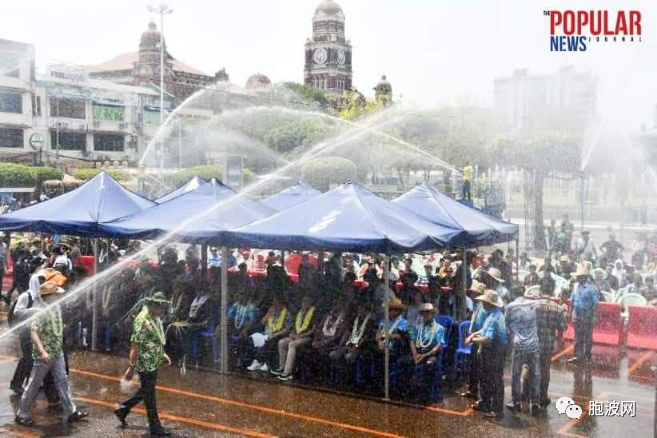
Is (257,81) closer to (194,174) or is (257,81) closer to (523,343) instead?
(194,174)

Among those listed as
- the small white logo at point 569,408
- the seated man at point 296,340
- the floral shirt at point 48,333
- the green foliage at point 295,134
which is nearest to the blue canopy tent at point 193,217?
the seated man at point 296,340

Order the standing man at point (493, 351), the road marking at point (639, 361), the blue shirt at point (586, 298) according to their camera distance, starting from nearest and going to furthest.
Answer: the standing man at point (493, 351) → the blue shirt at point (586, 298) → the road marking at point (639, 361)

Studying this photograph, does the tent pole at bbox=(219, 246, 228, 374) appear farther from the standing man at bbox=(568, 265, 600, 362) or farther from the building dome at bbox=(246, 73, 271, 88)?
the building dome at bbox=(246, 73, 271, 88)

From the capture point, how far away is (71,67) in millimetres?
61562

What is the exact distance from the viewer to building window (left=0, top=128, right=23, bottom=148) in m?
54.7

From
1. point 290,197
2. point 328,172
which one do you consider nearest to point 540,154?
point 290,197

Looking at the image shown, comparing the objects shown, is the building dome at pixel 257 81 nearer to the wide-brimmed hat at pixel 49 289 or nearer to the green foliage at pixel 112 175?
the green foliage at pixel 112 175

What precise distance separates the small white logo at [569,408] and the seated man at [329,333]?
10.1ft

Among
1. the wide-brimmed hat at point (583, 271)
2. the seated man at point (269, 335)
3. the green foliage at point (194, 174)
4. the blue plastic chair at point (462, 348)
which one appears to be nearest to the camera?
the blue plastic chair at point (462, 348)

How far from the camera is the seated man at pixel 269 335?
423 inches

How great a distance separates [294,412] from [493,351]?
262 centimetres

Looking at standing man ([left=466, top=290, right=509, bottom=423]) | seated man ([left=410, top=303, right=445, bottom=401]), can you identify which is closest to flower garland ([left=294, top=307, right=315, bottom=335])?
seated man ([left=410, top=303, right=445, bottom=401])

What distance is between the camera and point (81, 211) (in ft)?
40.8

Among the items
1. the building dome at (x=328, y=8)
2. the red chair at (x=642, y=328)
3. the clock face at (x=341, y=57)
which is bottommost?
the red chair at (x=642, y=328)
